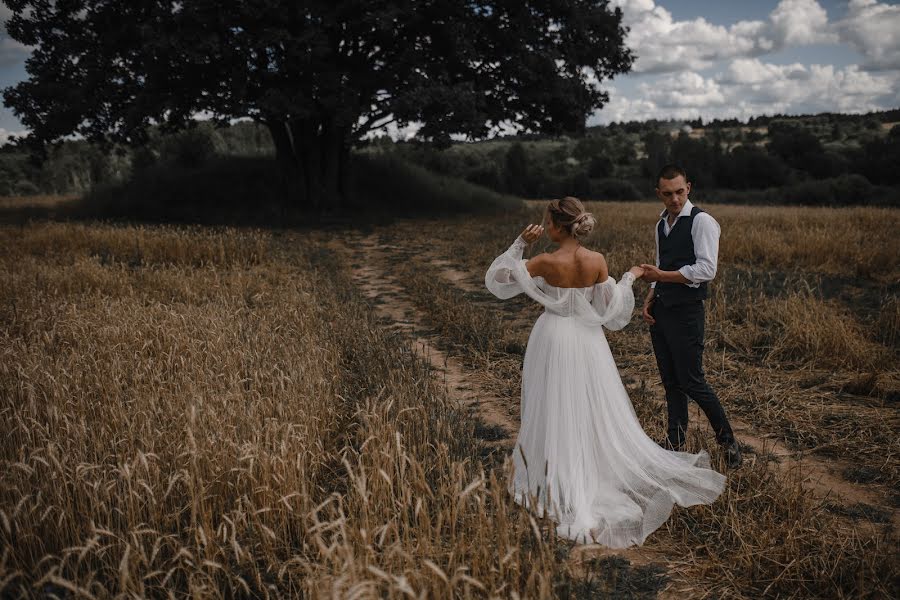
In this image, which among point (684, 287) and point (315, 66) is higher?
point (315, 66)

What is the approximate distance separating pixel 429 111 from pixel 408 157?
118 feet

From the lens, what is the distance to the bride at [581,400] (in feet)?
12.4

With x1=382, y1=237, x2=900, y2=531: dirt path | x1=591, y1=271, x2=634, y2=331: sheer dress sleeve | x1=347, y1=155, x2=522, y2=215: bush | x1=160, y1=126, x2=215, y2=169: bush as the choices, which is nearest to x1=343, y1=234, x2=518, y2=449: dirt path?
x1=591, y1=271, x2=634, y2=331: sheer dress sleeve

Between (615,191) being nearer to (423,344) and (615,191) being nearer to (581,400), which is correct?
(423,344)

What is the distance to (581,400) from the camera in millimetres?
3910

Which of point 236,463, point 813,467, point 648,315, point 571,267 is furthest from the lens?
point 648,315

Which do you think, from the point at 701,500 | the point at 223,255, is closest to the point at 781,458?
the point at 701,500

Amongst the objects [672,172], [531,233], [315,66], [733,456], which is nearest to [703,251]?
[672,172]

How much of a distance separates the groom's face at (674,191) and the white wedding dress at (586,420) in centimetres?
75

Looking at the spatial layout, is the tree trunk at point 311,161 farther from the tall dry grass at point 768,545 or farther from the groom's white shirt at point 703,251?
the tall dry grass at point 768,545

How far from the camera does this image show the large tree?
1686 cm

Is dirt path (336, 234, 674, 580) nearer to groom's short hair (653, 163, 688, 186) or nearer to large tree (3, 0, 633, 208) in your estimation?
groom's short hair (653, 163, 688, 186)

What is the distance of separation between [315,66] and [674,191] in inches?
673

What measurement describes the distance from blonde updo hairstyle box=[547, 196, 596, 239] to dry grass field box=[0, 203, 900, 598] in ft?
5.38
